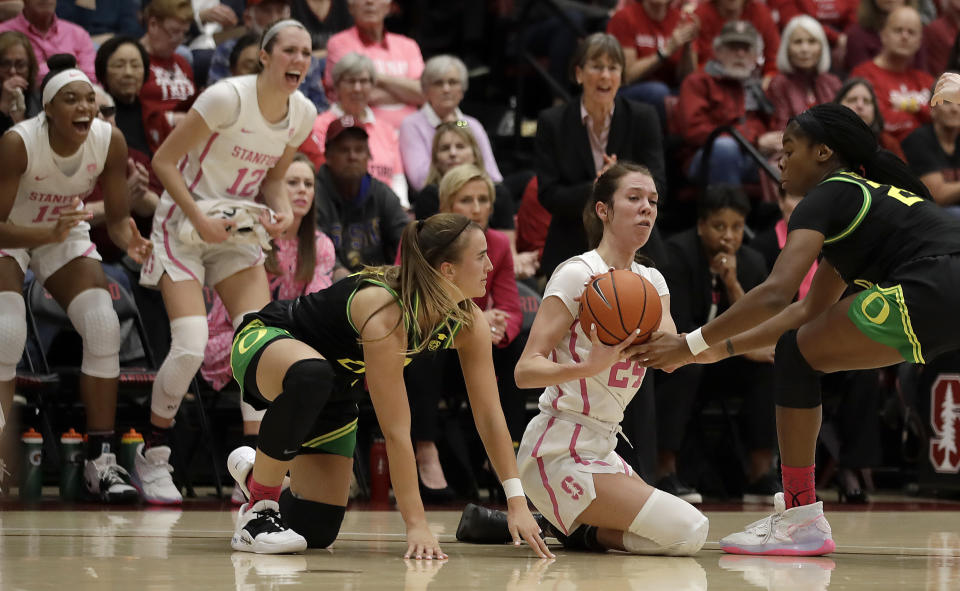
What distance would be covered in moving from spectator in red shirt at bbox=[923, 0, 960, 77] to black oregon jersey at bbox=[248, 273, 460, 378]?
637 cm

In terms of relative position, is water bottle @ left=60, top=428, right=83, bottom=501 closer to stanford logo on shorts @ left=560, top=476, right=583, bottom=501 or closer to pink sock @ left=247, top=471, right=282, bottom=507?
pink sock @ left=247, top=471, right=282, bottom=507

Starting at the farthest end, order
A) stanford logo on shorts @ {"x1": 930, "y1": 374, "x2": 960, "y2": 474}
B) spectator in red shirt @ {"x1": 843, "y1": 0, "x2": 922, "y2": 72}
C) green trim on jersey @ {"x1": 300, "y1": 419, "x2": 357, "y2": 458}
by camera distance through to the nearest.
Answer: spectator in red shirt @ {"x1": 843, "y1": 0, "x2": 922, "y2": 72} → stanford logo on shorts @ {"x1": 930, "y1": 374, "x2": 960, "y2": 474} → green trim on jersey @ {"x1": 300, "y1": 419, "x2": 357, "y2": 458}

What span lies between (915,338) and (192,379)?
3304 mm

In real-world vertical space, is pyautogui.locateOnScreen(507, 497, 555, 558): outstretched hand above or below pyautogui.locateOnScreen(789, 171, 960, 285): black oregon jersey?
below

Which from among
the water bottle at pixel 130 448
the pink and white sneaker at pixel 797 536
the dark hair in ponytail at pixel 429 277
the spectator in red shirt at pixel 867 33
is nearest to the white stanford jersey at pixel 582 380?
the dark hair in ponytail at pixel 429 277

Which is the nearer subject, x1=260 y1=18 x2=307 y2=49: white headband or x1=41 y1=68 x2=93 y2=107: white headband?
x1=260 y1=18 x2=307 y2=49: white headband

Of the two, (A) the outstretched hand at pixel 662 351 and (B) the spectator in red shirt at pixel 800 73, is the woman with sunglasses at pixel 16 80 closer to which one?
(A) the outstretched hand at pixel 662 351

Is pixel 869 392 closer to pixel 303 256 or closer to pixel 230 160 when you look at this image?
pixel 303 256

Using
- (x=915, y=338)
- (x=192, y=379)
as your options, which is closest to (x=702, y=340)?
(x=915, y=338)

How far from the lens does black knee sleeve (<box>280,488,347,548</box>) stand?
4.20 metres

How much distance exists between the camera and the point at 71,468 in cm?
591

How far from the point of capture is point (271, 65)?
220 inches

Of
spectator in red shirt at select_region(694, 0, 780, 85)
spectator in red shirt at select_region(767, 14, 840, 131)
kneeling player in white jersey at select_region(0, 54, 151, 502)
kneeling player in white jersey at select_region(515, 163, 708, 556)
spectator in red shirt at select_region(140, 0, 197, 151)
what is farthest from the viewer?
spectator in red shirt at select_region(694, 0, 780, 85)

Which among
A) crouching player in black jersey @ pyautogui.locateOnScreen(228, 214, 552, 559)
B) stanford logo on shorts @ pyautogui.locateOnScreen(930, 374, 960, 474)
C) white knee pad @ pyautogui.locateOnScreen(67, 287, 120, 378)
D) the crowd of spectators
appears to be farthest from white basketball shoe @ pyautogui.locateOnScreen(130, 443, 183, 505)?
stanford logo on shorts @ pyautogui.locateOnScreen(930, 374, 960, 474)
